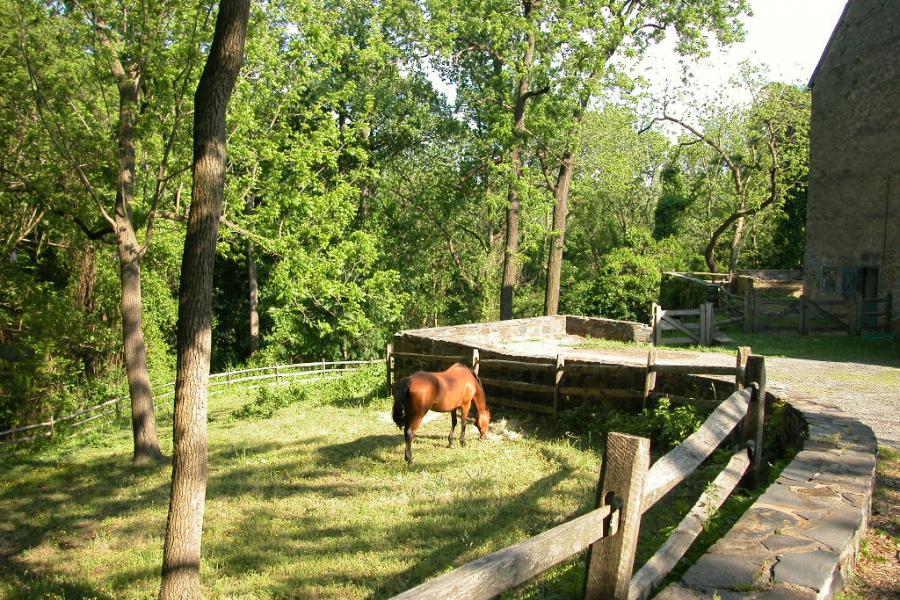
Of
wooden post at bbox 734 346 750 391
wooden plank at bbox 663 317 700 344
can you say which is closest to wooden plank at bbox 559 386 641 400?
wooden post at bbox 734 346 750 391

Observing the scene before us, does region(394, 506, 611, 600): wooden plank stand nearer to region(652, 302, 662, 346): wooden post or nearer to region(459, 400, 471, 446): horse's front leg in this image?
region(459, 400, 471, 446): horse's front leg

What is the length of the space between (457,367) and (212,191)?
606 cm

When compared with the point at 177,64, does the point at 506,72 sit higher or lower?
higher

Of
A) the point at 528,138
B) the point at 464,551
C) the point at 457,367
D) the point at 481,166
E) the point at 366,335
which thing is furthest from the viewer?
the point at 366,335

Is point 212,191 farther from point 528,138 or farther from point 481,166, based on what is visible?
point 481,166

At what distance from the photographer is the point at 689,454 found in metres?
4.76

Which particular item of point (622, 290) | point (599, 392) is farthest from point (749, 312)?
point (599, 392)

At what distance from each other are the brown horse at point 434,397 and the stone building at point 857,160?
1448 centimetres

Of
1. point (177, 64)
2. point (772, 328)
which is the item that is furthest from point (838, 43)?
point (177, 64)

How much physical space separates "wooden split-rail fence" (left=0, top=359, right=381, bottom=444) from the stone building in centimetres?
1649

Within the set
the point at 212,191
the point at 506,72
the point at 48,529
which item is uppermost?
the point at 506,72

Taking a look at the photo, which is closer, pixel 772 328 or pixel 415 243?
pixel 772 328

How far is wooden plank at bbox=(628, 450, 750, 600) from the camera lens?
157 inches

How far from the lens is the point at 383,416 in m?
14.5
